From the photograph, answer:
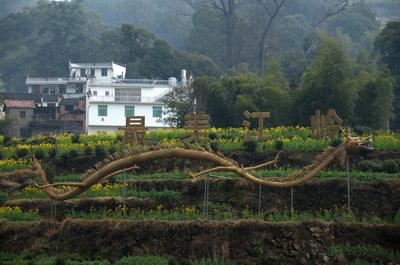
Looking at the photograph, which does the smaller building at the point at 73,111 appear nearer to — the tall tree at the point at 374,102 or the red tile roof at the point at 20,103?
the red tile roof at the point at 20,103

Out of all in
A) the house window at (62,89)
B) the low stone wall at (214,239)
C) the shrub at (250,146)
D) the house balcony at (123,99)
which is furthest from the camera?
the house window at (62,89)

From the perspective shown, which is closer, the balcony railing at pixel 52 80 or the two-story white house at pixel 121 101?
the two-story white house at pixel 121 101

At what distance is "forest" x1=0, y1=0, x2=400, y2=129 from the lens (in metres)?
32.3

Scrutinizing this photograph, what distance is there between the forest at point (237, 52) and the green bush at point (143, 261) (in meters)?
15.6

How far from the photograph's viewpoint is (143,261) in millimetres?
17266

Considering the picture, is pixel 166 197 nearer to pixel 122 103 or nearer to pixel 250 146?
pixel 250 146

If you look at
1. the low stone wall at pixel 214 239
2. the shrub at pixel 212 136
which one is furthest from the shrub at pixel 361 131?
the low stone wall at pixel 214 239

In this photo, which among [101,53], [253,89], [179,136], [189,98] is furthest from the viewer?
[101,53]

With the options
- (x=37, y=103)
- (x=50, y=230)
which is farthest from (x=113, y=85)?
(x=50, y=230)

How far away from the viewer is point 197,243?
18000mm

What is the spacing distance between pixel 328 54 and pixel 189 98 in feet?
39.1

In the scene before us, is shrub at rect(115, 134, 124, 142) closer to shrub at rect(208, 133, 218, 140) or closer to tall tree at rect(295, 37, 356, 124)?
shrub at rect(208, 133, 218, 140)

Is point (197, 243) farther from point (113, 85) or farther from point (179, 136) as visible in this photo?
point (113, 85)

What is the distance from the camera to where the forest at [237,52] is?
32281 millimetres
